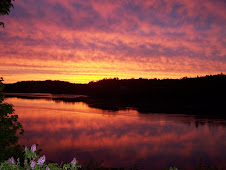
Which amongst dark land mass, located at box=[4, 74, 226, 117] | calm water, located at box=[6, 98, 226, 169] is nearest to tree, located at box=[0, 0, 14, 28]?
calm water, located at box=[6, 98, 226, 169]

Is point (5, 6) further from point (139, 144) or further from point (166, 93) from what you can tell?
point (166, 93)

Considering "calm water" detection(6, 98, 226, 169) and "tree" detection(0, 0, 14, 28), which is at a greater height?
"tree" detection(0, 0, 14, 28)

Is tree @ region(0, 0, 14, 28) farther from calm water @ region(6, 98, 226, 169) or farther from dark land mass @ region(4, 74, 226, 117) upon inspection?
dark land mass @ region(4, 74, 226, 117)

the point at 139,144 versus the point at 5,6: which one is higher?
the point at 5,6

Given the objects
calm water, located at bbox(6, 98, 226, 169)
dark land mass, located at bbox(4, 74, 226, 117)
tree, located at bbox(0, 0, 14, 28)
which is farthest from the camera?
dark land mass, located at bbox(4, 74, 226, 117)

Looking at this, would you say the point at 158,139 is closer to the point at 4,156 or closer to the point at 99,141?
the point at 99,141

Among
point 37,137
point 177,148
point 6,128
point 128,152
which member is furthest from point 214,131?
point 6,128

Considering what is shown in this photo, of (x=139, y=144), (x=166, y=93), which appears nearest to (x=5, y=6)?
(x=139, y=144)

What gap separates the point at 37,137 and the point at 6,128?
1681cm

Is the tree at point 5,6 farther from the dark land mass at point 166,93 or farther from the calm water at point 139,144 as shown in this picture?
the dark land mass at point 166,93

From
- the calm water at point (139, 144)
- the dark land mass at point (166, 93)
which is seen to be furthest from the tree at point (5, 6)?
the dark land mass at point (166, 93)

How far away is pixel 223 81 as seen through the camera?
97875mm

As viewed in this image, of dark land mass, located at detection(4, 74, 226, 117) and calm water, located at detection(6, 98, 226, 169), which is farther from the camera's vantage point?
dark land mass, located at detection(4, 74, 226, 117)

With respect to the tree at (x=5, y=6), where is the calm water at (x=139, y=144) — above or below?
below
